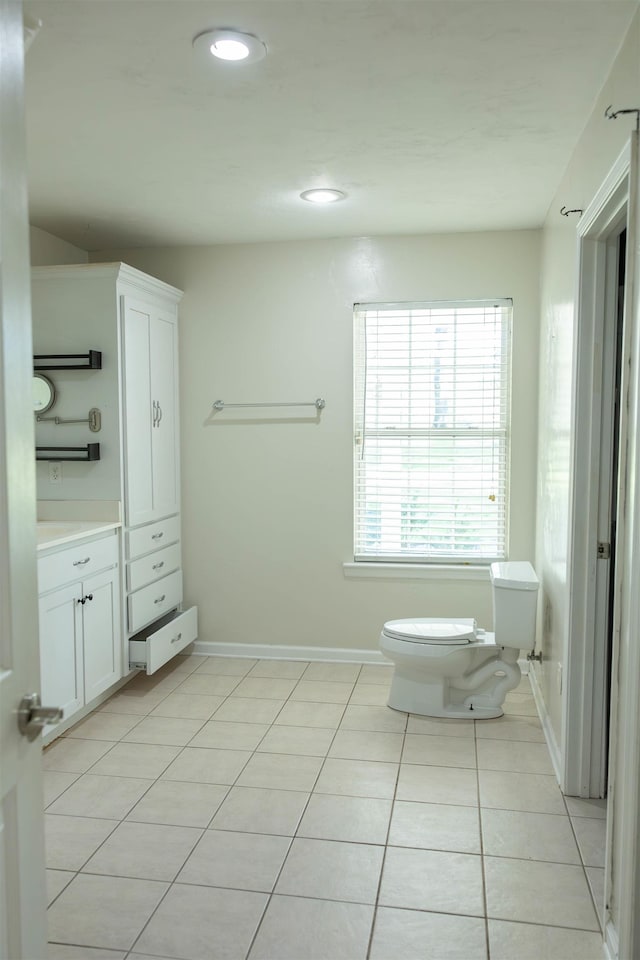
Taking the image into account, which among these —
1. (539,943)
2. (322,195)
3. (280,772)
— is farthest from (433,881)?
(322,195)

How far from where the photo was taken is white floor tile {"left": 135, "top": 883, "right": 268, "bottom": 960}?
200 cm

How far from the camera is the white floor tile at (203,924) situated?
200cm

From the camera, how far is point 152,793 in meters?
2.86

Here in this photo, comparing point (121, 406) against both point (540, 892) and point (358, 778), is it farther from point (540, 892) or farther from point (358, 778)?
point (540, 892)

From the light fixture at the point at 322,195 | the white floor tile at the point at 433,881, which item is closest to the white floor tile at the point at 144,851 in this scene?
the white floor tile at the point at 433,881

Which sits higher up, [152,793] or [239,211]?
[239,211]

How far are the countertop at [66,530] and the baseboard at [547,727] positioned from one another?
2192 millimetres

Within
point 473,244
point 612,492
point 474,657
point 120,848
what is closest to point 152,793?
point 120,848

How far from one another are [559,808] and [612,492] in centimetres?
115

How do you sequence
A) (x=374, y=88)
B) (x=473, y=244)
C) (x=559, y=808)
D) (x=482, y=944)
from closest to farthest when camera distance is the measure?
1. (x=482, y=944)
2. (x=374, y=88)
3. (x=559, y=808)
4. (x=473, y=244)

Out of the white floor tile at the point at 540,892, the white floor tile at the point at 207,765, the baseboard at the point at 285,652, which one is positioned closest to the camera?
the white floor tile at the point at 540,892

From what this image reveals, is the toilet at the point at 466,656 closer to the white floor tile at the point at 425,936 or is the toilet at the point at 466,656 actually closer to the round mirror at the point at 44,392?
the white floor tile at the point at 425,936

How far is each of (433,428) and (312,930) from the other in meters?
2.75

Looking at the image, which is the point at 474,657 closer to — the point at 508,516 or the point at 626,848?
the point at 508,516
